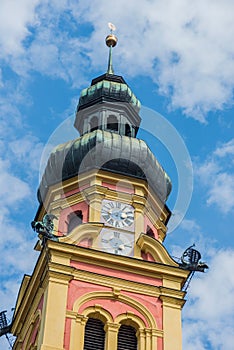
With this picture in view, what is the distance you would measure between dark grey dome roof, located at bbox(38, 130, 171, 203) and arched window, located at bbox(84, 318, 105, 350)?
21.7 feet

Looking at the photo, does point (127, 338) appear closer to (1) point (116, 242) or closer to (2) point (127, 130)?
(1) point (116, 242)

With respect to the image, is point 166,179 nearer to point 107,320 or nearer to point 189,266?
point 189,266

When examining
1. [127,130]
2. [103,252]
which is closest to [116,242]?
[103,252]

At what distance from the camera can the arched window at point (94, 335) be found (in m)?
33.0

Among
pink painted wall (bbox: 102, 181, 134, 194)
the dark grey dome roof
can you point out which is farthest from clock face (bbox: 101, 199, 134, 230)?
the dark grey dome roof

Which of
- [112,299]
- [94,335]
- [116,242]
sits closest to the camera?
[94,335]

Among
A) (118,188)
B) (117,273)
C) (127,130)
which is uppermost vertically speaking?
(127,130)

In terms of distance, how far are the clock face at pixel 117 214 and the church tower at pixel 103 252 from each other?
3cm

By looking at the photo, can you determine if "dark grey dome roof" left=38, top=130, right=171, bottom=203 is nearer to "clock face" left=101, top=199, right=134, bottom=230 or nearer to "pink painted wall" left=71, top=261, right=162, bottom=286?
"clock face" left=101, top=199, right=134, bottom=230

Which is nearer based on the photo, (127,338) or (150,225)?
(127,338)

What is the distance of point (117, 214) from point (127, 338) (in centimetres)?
508

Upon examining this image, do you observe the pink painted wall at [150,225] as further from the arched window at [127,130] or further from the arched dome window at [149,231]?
the arched window at [127,130]

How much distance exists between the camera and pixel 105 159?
127 ft

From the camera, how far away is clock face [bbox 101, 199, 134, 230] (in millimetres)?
36906
